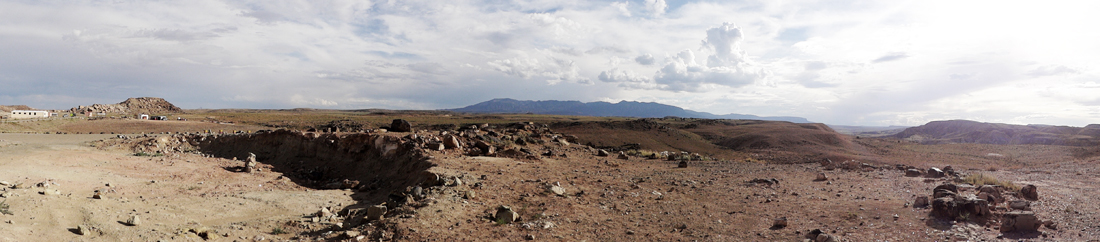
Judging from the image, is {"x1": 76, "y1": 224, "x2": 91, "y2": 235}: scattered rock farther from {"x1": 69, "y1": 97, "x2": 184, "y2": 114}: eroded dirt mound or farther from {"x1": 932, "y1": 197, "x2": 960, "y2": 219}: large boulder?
{"x1": 69, "y1": 97, "x2": 184, "y2": 114}: eroded dirt mound

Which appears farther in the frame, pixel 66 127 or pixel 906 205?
pixel 66 127

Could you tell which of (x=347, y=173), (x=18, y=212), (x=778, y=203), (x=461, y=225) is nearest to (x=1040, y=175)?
(x=778, y=203)

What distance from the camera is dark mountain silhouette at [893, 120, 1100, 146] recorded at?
1813 inches

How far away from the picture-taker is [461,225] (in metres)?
8.66

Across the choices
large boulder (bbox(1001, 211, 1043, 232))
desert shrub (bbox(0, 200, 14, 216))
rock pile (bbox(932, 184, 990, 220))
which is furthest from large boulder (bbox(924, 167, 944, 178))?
desert shrub (bbox(0, 200, 14, 216))

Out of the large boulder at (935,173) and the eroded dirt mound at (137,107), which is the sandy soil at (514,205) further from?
the eroded dirt mound at (137,107)

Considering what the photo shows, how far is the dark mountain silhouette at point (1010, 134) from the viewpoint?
1813 inches

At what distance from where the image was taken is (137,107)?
100 metres

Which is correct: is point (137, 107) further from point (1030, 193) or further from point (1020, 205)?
point (1030, 193)

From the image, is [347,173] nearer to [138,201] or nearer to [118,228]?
[138,201]

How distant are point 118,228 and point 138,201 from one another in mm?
2749

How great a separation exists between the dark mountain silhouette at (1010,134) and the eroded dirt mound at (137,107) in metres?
135

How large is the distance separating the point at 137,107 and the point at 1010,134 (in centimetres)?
15477

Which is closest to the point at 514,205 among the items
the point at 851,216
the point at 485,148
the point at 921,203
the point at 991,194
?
the point at 851,216
